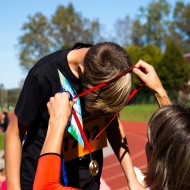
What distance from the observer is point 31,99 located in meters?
2.34

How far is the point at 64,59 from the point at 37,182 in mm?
865

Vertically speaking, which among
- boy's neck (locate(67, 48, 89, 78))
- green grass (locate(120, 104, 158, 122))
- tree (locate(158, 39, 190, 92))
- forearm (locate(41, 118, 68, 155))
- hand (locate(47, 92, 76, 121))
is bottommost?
green grass (locate(120, 104, 158, 122))

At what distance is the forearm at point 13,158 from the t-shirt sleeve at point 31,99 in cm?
11

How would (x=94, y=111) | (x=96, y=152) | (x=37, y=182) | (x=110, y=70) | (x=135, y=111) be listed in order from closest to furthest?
1. (x=37, y=182)
2. (x=110, y=70)
3. (x=94, y=111)
4. (x=96, y=152)
5. (x=135, y=111)

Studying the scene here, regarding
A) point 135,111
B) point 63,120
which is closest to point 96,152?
point 63,120

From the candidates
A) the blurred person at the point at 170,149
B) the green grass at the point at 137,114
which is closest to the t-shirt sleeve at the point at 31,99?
the blurred person at the point at 170,149

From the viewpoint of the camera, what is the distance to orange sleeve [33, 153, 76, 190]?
1.70 metres

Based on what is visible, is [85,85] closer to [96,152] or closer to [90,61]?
[90,61]

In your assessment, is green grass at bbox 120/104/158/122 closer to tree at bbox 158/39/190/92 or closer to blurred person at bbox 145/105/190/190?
tree at bbox 158/39/190/92

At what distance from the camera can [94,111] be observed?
2357mm

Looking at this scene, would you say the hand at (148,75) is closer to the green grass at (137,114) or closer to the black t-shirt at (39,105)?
the black t-shirt at (39,105)

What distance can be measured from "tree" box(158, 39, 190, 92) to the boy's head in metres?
40.7

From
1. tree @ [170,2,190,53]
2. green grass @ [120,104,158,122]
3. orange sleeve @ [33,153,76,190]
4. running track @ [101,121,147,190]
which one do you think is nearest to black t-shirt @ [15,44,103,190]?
orange sleeve @ [33,153,76,190]

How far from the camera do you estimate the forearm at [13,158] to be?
2.38 metres
